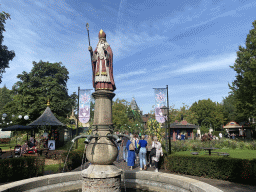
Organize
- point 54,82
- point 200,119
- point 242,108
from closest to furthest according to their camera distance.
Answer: point 242,108 → point 54,82 → point 200,119

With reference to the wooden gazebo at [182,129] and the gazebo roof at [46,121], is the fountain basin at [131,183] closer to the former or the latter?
the gazebo roof at [46,121]

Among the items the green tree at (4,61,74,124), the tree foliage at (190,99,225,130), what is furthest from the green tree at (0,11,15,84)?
the tree foliage at (190,99,225,130)

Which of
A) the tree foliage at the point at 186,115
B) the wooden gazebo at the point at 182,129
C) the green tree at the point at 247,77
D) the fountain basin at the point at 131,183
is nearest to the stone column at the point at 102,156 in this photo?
the fountain basin at the point at 131,183

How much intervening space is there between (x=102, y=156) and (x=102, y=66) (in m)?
3.21

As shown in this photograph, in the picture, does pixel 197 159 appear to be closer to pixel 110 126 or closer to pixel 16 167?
pixel 110 126

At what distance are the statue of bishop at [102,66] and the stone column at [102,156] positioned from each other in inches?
15.1

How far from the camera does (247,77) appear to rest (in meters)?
23.2

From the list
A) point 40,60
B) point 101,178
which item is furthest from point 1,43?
point 101,178

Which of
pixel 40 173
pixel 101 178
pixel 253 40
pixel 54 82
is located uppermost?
pixel 253 40

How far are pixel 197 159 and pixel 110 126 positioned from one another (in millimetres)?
5488

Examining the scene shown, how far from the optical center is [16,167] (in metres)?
8.59

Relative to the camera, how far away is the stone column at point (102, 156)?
572 cm

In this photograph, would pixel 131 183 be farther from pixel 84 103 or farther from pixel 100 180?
pixel 84 103

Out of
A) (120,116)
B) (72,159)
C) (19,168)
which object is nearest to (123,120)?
(120,116)
